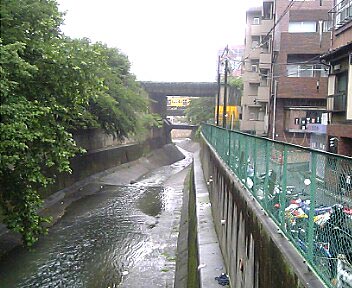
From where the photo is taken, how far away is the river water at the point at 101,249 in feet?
36.1

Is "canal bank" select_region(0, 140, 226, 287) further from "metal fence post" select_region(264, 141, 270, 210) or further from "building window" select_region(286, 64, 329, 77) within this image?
"building window" select_region(286, 64, 329, 77)

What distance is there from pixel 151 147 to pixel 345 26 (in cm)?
3369

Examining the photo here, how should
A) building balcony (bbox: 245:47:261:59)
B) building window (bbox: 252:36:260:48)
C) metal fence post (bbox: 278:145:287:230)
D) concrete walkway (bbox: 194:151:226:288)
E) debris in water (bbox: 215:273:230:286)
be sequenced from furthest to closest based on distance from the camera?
building window (bbox: 252:36:260:48) < building balcony (bbox: 245:47:261:59) < concrete walkway (bbox: 194:151:226:288) < debris in water (bbox: 215:273:230:286) < metal fence post (bbox: 278:145:287:230)

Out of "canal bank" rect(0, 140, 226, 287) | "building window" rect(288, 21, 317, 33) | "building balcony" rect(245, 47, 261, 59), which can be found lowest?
"canal bank" rect(0, 140, 226, 287)

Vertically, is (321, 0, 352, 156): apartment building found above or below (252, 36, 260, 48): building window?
below

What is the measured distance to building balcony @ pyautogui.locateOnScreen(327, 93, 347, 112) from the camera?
48.6ft

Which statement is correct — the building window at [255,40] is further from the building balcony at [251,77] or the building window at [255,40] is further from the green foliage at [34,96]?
the green foliage at [34,96]

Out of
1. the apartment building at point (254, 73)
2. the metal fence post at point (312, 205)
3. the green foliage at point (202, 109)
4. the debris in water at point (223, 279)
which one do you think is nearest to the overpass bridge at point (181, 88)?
the green foliage at point (202, 109)

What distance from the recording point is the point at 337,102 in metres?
15.5

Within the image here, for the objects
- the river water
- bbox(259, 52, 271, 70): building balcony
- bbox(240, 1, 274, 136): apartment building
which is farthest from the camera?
bbox(240, 1, 274, 136): apartment building

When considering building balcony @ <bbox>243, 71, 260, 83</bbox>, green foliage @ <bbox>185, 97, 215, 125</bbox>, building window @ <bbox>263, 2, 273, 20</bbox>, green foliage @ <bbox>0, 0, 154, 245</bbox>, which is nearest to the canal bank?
green foliage @ <bbox>0, 0, 154, 245</bbox>

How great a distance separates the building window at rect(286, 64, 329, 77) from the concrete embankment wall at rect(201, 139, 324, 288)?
1957 cm

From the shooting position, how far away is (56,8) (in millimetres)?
9969

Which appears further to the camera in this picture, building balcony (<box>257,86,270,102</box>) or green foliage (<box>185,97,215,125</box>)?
green foliage (<box>185,97,215,125</box>)
